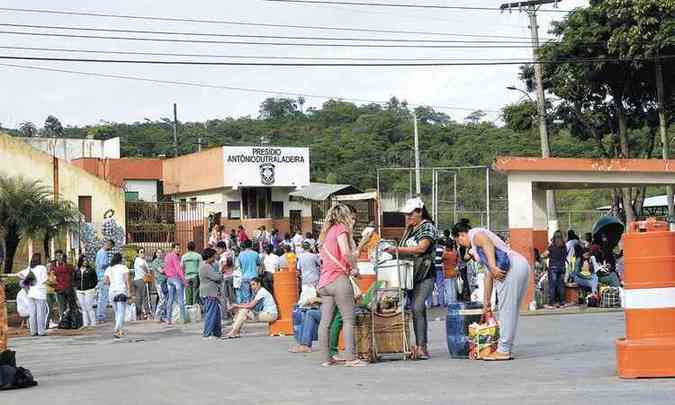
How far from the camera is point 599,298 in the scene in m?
23.1

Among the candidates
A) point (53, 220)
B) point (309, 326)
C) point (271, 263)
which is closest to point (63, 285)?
point (271, 263)

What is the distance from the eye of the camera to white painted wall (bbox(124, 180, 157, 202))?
5950 centimetres

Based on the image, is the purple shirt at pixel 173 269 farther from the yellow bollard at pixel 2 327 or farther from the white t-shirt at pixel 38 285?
the yellow bollard at pixel 2 327

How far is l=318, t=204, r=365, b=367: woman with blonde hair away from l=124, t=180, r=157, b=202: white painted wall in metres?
47.7

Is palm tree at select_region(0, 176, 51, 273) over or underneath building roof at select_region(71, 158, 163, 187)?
underneath

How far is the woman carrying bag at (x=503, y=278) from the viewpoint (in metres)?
12.1

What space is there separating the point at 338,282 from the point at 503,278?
1.93 m

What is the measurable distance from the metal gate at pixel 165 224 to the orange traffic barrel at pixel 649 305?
3029 cm

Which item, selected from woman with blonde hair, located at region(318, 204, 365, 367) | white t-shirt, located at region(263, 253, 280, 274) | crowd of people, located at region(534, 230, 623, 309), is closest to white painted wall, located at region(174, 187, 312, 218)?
white t-shirt, located at region(263, 253, 280, 274)

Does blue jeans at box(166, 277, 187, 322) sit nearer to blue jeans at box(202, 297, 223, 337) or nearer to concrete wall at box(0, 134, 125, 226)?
blue jeans at box(202, 297, 223, 337)

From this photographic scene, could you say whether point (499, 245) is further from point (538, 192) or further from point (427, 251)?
point (538, 192)

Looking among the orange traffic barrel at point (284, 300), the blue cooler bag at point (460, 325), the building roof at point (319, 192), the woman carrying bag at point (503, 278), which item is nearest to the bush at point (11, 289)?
the orange traffic barrel at point (284, 300)

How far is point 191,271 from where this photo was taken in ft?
78.0

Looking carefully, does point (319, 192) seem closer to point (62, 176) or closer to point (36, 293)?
point (62, 176)
